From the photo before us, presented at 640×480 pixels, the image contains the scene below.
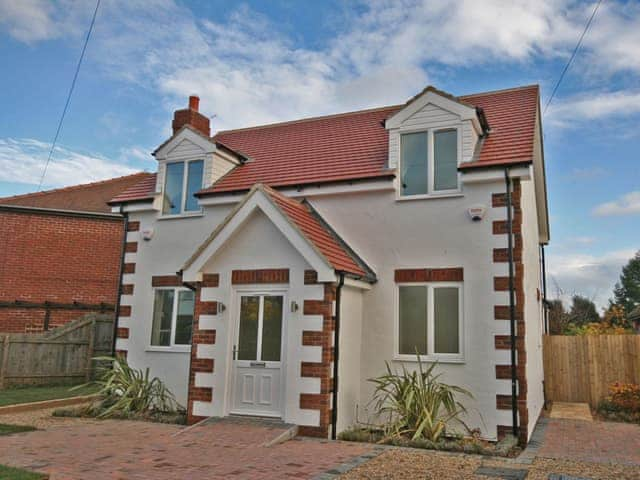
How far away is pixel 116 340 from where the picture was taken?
14.9 meters

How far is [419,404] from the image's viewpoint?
34.9 feet

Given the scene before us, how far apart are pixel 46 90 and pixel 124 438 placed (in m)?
8.04

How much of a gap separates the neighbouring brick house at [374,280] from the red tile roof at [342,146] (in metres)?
0.08

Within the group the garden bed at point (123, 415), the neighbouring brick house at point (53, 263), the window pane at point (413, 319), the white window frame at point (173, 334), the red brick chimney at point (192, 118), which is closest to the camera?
the window pane at point (413, 319)

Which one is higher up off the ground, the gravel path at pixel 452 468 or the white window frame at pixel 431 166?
the white window frame at pixel 431 166

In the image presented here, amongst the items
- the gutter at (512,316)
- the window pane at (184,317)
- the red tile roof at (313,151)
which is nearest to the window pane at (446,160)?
the red tile roof at (313,151)

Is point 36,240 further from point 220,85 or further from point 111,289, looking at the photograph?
point 220,85

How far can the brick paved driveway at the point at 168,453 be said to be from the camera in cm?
777

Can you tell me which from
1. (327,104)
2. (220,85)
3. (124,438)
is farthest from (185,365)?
(327,104)

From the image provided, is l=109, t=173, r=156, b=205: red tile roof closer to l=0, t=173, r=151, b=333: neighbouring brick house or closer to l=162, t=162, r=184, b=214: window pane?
l=162, t=162, r=184, b=214: window pane

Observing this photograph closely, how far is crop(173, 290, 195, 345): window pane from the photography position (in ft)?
46.7

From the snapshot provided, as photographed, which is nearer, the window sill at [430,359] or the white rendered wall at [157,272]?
the window sill at [430,359]

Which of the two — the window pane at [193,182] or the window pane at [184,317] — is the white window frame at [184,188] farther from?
the window pane at [184,317]

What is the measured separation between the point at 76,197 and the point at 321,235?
60.0 feet
